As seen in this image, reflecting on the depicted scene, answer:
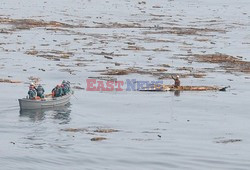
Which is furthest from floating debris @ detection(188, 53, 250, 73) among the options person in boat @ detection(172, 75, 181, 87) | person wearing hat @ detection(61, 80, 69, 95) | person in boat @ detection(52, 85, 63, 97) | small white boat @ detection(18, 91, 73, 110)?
small white boat @ detection(18, 91, 73, 110)

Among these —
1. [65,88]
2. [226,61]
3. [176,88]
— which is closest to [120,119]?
[65,88]

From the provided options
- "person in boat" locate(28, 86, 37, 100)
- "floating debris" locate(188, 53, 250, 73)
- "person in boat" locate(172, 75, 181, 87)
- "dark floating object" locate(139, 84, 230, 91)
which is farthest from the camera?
"floating debris" locate(188, 53, 250, 73)

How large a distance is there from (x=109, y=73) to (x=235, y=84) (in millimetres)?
13252

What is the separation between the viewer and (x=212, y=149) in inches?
1736

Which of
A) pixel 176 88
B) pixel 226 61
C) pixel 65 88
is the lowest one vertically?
pixel 176 88

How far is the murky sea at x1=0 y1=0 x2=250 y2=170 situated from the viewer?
40938 mm

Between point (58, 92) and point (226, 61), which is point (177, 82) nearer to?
point (58, 92)

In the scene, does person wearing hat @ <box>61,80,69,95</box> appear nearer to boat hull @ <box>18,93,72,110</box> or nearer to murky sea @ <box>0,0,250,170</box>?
boat hull @ <box>18,93,72,110</box>

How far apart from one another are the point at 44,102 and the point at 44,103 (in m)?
0.13

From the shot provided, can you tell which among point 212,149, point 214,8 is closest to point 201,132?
point 212,149

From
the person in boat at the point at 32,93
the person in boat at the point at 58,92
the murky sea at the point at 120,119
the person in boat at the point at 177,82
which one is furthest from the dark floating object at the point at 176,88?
the person in boat at the point at 32,93

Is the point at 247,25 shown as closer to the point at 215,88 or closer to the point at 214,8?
the point at 214,8

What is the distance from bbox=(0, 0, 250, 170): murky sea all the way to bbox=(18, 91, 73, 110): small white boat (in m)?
0.64

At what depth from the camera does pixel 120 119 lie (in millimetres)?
53688
